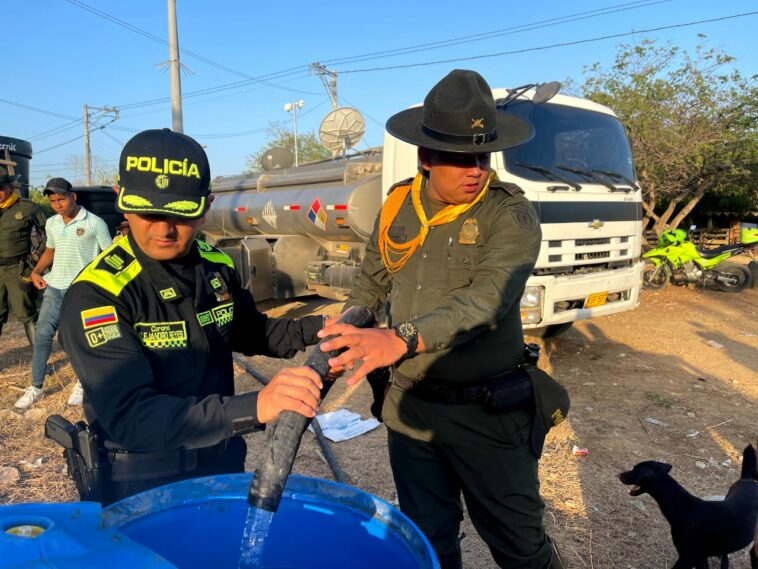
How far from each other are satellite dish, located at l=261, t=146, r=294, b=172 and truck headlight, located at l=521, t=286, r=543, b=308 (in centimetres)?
573

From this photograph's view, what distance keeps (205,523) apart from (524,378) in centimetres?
112

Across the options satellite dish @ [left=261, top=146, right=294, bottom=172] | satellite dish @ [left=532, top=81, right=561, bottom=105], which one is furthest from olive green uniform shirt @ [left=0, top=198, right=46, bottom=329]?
satellite dish @ [left=532, top=81, right=561, bottom=105]

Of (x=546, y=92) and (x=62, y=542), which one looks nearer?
(x=62, y=542)

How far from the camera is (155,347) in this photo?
1.50 metres

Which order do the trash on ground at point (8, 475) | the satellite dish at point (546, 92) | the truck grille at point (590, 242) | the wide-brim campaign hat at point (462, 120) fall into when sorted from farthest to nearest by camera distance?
the truck grille at point (590, 242), the satellite dish at point (546, 92), the trash on ground at point (8, 475), the wide-brim campaign hat at point (462, 120)

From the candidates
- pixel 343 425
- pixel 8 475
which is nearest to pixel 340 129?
pixel 343 425

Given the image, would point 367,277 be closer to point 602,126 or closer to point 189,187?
point 189,187

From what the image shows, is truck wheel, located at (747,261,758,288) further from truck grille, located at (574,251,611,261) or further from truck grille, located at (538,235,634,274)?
truck grille, located at (574,251,611,261)

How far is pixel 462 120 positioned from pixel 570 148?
4014 millimetres

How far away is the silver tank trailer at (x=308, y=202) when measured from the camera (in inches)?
264

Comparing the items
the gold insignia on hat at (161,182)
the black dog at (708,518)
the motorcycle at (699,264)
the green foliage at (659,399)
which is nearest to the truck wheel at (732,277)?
the motorcycle at (699,264)

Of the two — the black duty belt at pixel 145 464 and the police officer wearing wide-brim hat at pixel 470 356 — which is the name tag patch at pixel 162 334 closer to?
the black duty belt at pixel 145 464

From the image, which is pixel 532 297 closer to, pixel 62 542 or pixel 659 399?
pixel 659 399

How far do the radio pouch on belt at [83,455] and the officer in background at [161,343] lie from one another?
0.04ft
